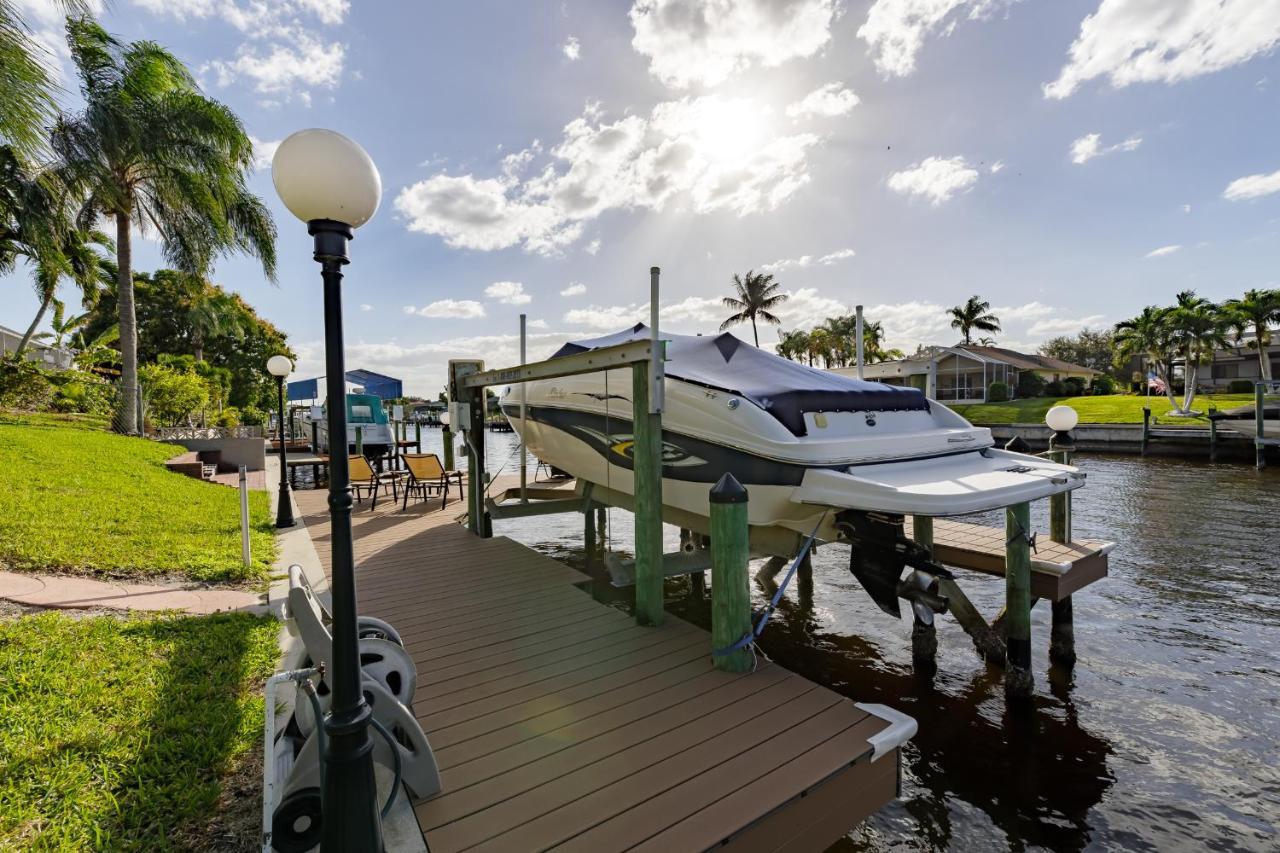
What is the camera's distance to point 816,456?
160 inches

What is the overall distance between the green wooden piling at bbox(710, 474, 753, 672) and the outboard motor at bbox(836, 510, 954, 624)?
96 centimetres

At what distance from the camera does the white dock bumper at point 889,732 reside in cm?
275

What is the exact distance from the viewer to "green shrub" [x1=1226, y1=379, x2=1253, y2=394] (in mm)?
37625

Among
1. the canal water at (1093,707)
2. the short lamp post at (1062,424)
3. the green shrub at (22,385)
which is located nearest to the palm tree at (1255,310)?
the canal water at (1093,707)

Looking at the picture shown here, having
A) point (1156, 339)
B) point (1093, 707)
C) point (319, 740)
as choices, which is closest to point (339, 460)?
point (319, 740)

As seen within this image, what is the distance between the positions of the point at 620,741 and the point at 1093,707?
4740 millimetres

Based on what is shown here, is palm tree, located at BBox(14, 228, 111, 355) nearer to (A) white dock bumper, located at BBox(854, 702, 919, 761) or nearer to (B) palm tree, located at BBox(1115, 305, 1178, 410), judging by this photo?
(A) white dock bumper, located at BBox(854, 702, 919, 761)

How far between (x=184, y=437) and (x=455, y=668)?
17.5 meters

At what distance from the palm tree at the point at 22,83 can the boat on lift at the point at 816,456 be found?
19.7 feet

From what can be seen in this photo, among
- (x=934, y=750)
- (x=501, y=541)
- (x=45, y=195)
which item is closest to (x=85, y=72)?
(x=45, y=195)

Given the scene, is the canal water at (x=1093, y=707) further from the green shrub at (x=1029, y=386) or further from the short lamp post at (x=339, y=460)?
the green shrub at (x=1029, y=386)

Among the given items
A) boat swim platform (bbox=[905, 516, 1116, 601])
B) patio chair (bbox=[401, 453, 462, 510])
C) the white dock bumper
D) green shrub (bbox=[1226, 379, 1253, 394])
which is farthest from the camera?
green shrub (bbox=[1226, 379, 1253, 394])

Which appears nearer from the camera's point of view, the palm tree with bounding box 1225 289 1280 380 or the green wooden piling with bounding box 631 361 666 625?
the green wooden piling with bounding box 631 361 666 625

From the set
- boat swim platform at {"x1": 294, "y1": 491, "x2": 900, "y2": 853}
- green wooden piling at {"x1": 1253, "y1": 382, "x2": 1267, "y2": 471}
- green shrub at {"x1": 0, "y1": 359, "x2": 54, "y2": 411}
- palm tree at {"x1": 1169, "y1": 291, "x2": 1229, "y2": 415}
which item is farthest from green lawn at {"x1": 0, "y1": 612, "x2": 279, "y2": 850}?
palm tree at {"x1": 1169, "y1": 291, "x2": 1229, "y2": 415}
